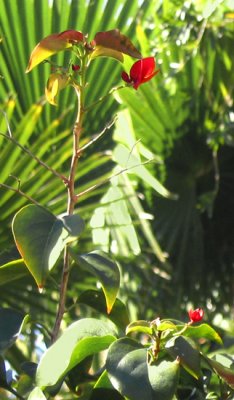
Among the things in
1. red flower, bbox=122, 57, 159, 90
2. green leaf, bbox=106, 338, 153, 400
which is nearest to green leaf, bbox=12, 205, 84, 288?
green leaf, bbox=106, 338, 153, 400

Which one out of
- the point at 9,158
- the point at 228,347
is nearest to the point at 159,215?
the point at 9,158

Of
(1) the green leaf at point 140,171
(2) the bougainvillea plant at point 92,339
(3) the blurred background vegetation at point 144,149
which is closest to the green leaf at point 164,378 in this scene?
(2) the bougainvillea plant at point 92,339

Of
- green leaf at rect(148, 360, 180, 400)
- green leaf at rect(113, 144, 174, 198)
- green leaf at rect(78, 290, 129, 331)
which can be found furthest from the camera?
green leaf at rect(113, 144, 174, 198)

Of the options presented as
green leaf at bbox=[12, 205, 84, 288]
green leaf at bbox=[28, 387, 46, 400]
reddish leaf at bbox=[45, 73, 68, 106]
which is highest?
reddish leaf at bbox=[45, 73, 68, 106]

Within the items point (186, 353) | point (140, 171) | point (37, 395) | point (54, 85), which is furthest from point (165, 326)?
point (140, 171)

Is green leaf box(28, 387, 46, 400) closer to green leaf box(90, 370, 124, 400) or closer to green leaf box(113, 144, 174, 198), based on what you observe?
green leaf box(90, 370, 124, 400)

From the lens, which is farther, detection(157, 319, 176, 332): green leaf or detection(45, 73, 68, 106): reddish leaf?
detection(45, 73, 68, 106): reddish leaf

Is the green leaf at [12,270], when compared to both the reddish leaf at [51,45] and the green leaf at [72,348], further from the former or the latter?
the reddish leaf at [51,45]

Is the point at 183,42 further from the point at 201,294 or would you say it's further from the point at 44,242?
the point at 44,242
